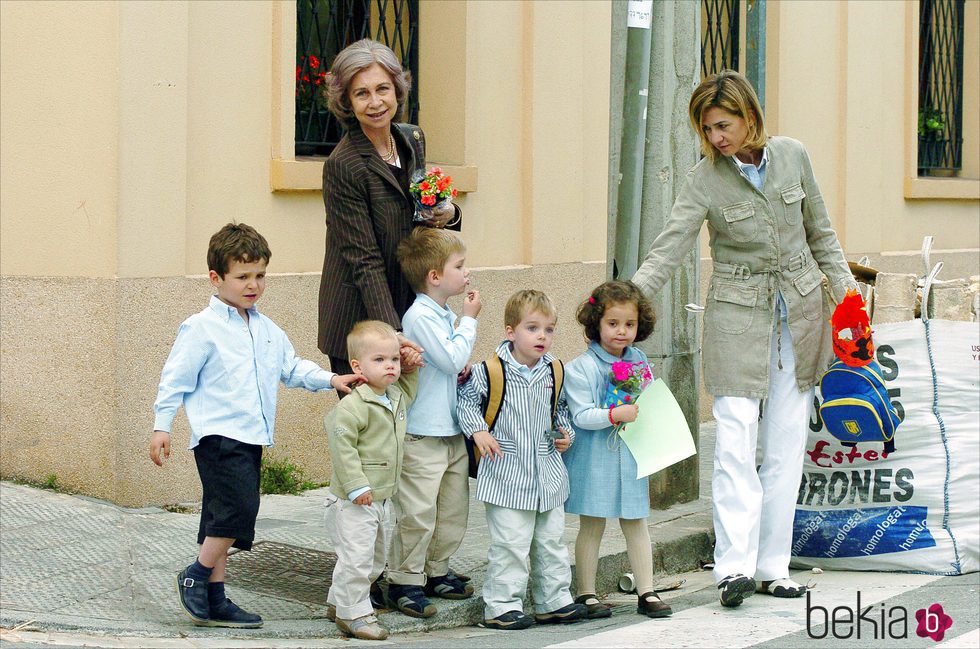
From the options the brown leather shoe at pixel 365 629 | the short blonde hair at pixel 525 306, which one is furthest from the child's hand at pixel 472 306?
the brown leather shoe at pixel 365 629

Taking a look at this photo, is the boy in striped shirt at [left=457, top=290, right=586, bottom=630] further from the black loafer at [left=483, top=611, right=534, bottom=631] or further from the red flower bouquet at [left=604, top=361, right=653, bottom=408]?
the red flower bouquet at [left=604, top=361, right=653, bottom=408]

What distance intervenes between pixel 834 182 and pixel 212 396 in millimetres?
8190

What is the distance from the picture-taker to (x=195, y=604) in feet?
16.7

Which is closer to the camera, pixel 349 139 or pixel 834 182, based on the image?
pixel 349 139

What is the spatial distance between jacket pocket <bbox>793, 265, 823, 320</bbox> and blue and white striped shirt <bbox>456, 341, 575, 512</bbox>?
115 centimetres

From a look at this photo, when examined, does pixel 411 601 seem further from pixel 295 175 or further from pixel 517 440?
pixel 295 175

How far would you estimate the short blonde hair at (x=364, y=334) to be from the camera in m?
5.03

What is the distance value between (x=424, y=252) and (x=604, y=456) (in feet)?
3.36

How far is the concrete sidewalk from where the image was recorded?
5.23 m

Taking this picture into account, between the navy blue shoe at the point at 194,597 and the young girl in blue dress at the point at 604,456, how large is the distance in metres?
1.36

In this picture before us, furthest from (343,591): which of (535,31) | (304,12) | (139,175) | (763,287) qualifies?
(535,31)

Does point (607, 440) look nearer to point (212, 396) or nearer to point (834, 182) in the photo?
point (212, 396)

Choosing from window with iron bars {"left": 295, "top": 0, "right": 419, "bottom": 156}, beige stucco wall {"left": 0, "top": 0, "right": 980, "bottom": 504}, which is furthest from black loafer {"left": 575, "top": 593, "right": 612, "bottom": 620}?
window with iron bars {"left": 295, "top": 0, "right": 419, "bottom": 156}

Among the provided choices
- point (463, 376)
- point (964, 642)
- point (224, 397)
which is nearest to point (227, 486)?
point (224, 397)
